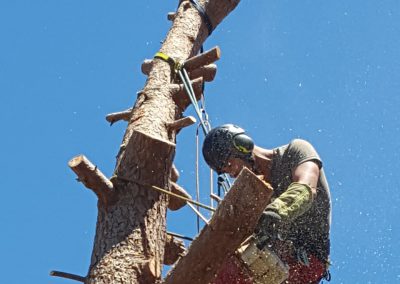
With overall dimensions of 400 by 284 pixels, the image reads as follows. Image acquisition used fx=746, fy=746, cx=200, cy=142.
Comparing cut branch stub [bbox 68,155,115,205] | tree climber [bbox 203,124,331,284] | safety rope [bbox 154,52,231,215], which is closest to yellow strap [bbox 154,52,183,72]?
safety rope [bbox 154,52,231,215]

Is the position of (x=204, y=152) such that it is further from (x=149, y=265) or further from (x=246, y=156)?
(x=149, y=265)

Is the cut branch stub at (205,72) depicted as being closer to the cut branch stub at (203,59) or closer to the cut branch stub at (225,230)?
the cut branch stub at (203,59)

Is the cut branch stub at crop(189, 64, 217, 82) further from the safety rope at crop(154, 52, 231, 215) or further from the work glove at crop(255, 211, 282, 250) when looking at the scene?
the work glove at crop(255, 211, 282, 250)

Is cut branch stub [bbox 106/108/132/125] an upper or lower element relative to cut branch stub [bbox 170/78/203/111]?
lower

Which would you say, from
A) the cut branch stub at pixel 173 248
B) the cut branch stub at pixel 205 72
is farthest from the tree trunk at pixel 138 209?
the cut branch stub at pixel 205 72

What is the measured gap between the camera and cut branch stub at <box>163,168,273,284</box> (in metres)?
3.41

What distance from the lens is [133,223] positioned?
14.3 feet

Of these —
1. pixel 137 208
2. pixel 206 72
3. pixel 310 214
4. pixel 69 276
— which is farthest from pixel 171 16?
pixel 69 276

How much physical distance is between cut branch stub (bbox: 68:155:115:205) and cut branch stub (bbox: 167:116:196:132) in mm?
856

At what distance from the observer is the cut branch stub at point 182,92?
570cm

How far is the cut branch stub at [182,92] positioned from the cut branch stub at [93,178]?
1418 mm

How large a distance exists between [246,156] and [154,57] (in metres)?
1.75

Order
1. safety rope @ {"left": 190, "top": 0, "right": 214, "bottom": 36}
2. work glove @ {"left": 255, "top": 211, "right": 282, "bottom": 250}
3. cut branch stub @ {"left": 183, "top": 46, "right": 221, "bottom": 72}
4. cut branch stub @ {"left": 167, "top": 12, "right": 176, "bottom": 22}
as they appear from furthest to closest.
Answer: cut branch stub @ {"left": 167, "top": 12, "right": 176, "bottom": 22}
safety rope @ {"left": 190, "top": 0, "right": 214, "bottom": 36}
cut branch stub @ {"left": 183, "top": 46, "right": 221, "bottom": 72}
work glove @ {"left": 255, "top": 211, "right": 282, "bottom": 250}

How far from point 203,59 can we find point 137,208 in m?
2.03
